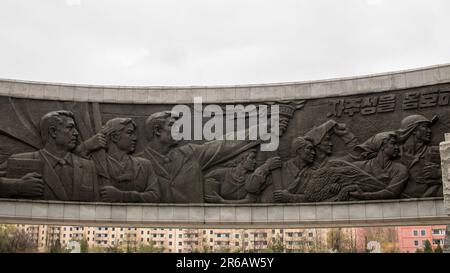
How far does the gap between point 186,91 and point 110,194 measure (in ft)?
9.75

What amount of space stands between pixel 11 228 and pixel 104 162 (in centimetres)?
2768

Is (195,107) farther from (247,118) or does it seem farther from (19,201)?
(19,201)

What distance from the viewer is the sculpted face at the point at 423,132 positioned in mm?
11633

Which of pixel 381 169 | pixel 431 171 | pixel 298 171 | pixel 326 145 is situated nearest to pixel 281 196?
pixel 298 171

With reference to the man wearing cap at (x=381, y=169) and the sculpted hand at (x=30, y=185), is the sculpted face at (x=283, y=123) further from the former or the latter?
the sculpted hand at (x=30, y=185)

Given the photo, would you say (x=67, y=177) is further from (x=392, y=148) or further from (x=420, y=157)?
(x=420, y=157)

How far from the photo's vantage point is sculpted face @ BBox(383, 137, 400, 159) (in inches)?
464

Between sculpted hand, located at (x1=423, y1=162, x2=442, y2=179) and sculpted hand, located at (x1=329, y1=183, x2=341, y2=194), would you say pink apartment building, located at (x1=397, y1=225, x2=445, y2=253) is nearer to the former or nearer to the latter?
sculpted hand, located at (x1=329, y1=183, x2=341, y2=194)

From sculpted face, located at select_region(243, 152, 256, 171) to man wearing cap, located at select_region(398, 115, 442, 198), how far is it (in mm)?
3178

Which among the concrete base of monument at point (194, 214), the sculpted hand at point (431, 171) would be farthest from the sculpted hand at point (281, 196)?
the sculpted hand at point (431, 171)

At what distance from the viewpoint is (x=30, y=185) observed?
40.9 feet
